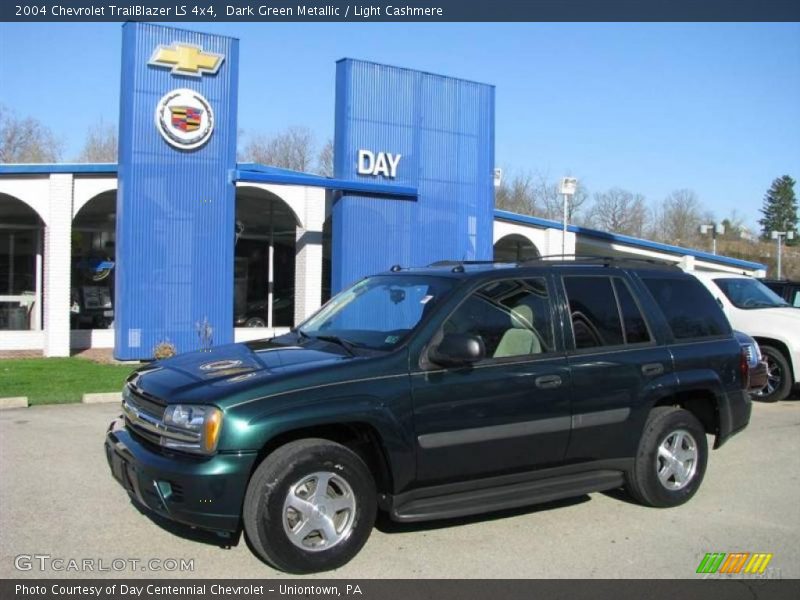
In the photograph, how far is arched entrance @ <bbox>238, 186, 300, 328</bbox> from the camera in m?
20.9

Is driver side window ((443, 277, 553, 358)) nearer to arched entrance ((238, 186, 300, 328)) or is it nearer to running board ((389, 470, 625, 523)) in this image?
running board ((389, 470, 625, 523))

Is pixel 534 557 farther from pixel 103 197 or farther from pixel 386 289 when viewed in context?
pixel 103 197

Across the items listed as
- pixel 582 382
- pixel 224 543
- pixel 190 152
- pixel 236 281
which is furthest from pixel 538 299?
pixel 236 281

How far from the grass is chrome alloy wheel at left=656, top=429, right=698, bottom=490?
7.57 meters

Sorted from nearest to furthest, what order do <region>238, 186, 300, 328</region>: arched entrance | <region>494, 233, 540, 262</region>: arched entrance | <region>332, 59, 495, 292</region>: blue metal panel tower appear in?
<region>332, 59, 495, 292</region>: blue metal panel tower < <region>238, 186, 300, 328</region>: arched entrance < <region>494, 233, 540, 262</region>: arched entrance

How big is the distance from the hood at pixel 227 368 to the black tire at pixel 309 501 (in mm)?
462

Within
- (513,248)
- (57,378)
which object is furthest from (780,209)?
(57,378)

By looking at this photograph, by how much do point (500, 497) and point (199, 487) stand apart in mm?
1965

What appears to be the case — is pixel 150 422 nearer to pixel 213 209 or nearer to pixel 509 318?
pixel 509 318

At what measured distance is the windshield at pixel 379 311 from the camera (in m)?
5.10

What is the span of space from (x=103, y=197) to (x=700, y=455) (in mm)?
14943

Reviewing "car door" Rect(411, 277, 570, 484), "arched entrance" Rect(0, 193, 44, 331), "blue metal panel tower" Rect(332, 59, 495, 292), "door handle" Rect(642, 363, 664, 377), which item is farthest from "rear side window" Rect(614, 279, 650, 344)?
"arched entrance" Rect(0, 193, 44, 331)
